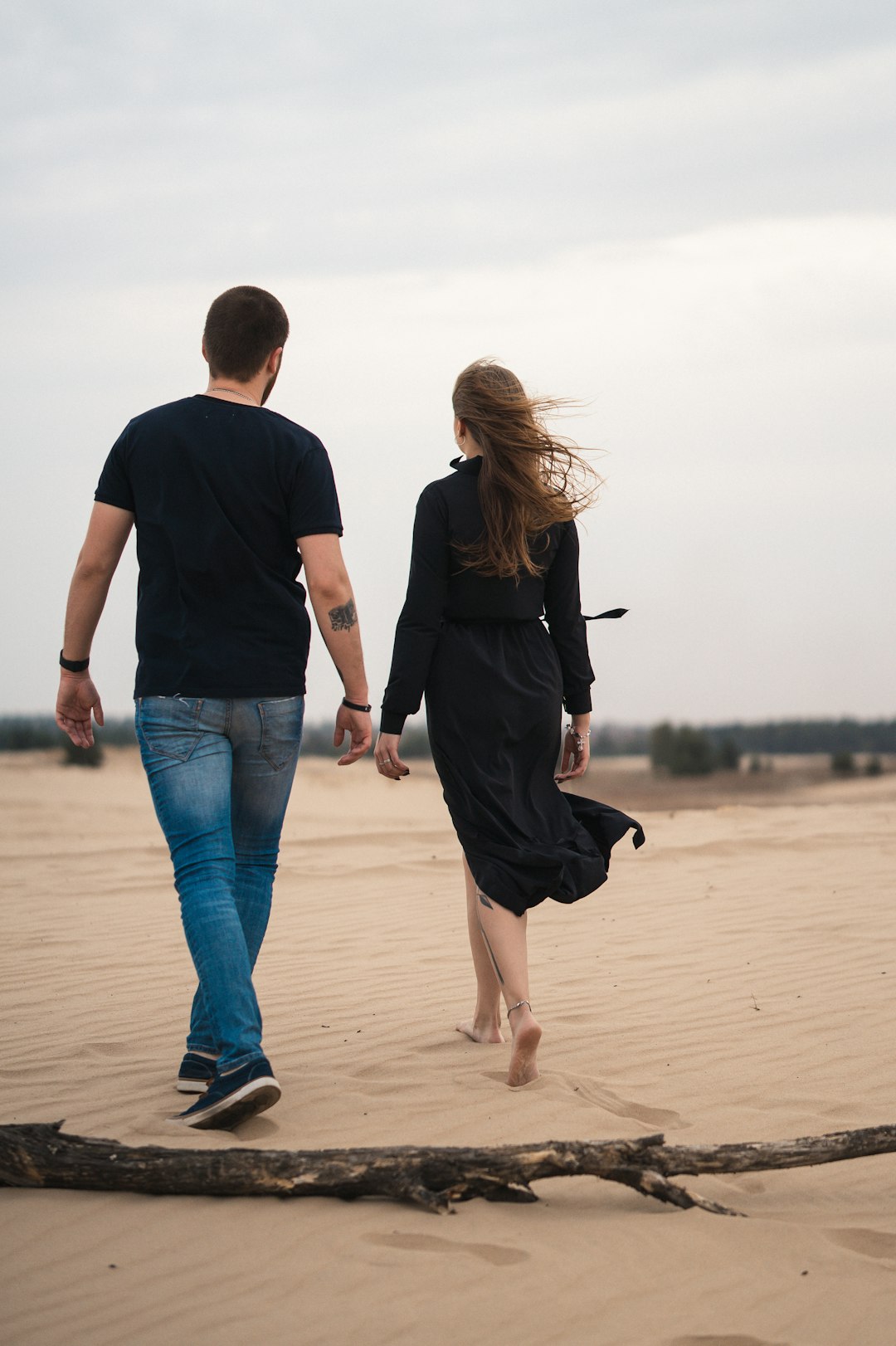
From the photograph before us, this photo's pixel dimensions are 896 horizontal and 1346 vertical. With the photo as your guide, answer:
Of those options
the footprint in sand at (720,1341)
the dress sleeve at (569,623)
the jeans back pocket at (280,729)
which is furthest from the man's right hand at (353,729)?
the footprint in sand at (720,1341)

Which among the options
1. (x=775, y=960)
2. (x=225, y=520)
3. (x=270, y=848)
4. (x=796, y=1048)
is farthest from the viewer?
(x=775, y=960)

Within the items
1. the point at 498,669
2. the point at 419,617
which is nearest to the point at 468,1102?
the point at 498,669

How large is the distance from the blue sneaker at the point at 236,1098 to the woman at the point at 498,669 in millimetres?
877

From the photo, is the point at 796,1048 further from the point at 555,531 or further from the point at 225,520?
the point at 225,520

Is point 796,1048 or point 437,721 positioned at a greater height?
point 437,721

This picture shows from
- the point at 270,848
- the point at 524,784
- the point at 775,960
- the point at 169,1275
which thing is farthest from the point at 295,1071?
the point at 775,960

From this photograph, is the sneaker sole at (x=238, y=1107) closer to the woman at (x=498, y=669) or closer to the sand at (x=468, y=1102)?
the sand at (x=468, y=1102)

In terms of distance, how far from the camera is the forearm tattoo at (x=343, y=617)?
360cm

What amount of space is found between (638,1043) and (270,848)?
1.81m

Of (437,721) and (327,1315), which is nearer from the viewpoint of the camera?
(327,1315)

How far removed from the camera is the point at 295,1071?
13.8 feet

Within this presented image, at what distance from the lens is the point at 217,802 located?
11.4ft

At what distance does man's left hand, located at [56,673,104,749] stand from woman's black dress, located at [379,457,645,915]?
0.94 m

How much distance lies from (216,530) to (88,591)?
445mm
